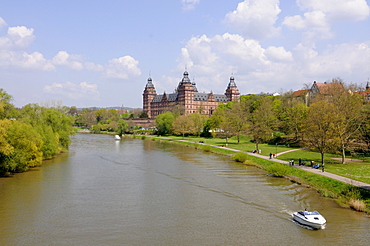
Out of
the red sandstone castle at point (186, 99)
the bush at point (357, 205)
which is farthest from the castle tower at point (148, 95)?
the bush at point (357, 205)

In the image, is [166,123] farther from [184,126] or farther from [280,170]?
[280,170]

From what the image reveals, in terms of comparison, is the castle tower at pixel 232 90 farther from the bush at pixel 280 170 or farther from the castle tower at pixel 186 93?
the bush at pixel 280 170

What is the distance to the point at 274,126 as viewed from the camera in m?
71.2

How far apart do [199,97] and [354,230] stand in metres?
156

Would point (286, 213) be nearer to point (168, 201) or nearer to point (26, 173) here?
point (168, 201)

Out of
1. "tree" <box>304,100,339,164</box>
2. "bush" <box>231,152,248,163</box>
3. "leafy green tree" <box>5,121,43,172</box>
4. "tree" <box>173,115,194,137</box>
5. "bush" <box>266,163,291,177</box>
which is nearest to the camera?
"leafy green tree" <box>5,121,43,172</box>

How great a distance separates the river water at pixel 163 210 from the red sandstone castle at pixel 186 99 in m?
120

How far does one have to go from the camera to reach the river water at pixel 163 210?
66.6 feet

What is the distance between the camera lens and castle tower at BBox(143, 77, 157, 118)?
19551cm

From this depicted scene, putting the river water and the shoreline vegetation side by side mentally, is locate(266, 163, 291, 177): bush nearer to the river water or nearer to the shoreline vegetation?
the shoreline vegetation

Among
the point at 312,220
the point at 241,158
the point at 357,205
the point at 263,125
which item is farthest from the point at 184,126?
the point at 312,220

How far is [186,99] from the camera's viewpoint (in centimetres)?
16862

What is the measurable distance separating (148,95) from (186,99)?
3557 centimetres

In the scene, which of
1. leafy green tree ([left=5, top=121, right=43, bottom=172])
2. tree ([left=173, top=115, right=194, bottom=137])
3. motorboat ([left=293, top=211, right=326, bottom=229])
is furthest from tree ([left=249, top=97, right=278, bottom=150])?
leafy green tree ([left=5, top=121, right=43, bottom=172])
